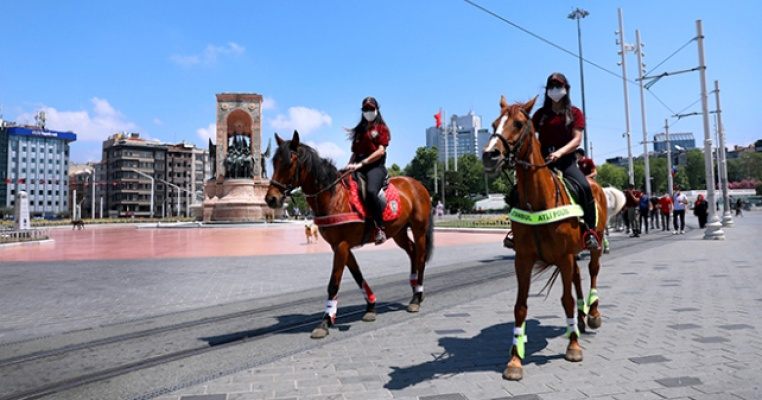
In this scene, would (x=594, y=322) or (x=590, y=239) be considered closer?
(x=590, y=239)

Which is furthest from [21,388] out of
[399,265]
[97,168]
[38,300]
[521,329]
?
[97,168]

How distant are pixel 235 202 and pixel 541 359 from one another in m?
45.0

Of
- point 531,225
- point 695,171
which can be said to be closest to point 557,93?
point 531,225

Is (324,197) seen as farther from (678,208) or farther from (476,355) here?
(678,208)

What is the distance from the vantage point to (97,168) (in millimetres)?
141750

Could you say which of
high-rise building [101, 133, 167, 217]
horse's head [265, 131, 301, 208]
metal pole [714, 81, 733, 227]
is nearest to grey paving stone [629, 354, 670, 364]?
horse's head [265, 131, 301, 208]

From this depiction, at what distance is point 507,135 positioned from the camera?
3949 mm

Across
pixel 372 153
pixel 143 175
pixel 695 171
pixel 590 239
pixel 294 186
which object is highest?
pixel 143 175

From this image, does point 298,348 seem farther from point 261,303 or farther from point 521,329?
point 261,303

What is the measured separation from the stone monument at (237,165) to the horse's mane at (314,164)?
41.8m

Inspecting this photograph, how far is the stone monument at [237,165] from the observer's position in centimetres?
4634

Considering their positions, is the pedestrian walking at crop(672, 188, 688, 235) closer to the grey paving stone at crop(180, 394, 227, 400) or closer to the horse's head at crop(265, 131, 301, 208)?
the horse's head at crop(265, 131, 301, 208)

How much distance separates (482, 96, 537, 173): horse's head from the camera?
3734 millimetres

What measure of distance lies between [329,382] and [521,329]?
1.80 metres
